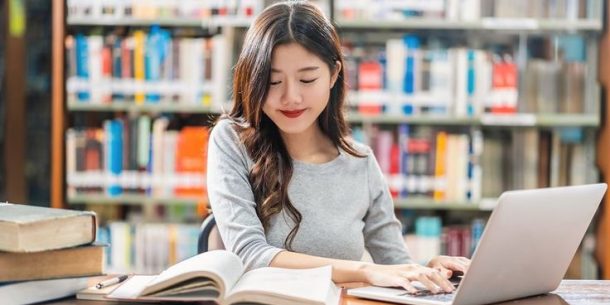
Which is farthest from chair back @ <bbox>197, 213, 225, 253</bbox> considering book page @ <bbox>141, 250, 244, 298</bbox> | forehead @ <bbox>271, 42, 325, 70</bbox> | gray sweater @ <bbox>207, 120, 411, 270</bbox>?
book page @ <bbox>141, 250, 244, 298</bbox>

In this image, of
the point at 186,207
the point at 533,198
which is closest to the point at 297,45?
the point at 533,198

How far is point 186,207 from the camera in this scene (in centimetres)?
376

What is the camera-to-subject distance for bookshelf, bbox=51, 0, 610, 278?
135 inches

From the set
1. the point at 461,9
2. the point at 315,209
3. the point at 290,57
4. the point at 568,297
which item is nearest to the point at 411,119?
the point at 461,9

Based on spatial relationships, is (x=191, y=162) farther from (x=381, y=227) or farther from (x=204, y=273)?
(x=204, y=273)

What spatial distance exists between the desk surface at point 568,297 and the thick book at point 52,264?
0.06 m

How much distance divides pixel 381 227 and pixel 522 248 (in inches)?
26.0

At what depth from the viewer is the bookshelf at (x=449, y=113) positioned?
3.44m

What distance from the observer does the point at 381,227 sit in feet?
6.65

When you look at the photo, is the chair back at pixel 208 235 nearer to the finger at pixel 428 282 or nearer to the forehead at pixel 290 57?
the forehead at pixel 290 57

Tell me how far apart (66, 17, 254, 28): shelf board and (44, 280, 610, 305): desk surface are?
2.07m

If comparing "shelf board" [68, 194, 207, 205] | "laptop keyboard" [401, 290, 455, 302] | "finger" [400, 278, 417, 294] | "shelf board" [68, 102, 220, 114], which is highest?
"shelf board" [68, 102, 220, 114]

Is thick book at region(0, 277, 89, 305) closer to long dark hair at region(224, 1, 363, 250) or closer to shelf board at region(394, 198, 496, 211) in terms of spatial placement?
long dark hair at region(224, 1, 363, 250)

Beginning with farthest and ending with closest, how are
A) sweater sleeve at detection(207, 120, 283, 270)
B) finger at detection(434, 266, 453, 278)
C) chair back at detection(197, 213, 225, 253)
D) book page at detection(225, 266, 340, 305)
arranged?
chair back at detection(197, 213, 225, 253)
sweater sleeve at detection(207, 120, 283, 270)
finger at detection(434, 266, 453, 278)
book page at detection(225, 266, 340, 305)
